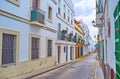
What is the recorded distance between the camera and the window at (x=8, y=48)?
13148mm

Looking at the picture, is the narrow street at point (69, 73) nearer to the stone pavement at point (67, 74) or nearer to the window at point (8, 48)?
the stone pavement at point (67, 74)

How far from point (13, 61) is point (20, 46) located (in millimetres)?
1394

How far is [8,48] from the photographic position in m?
13.7

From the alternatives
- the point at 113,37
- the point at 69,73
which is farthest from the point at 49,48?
the point at 113,37

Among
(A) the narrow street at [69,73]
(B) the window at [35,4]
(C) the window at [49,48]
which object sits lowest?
(A) the narrow street at [69,73]

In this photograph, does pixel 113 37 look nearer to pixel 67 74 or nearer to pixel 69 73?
pixel 67 74

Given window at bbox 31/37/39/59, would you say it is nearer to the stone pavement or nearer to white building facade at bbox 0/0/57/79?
white building facade at bbox 0/0/57/79

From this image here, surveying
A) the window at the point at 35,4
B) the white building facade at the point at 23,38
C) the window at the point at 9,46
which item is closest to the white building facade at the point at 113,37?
the window at the point at 9,46

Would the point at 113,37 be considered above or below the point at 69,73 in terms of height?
above

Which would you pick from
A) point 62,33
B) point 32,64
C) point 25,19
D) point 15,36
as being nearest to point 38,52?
point 32,64

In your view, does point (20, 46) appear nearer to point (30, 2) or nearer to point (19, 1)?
point (19, 1)

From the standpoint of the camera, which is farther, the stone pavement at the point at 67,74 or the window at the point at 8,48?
the stone pavement at the point at 67,74

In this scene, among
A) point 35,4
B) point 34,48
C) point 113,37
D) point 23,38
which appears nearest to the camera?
point 113,37

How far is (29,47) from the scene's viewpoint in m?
17.5
